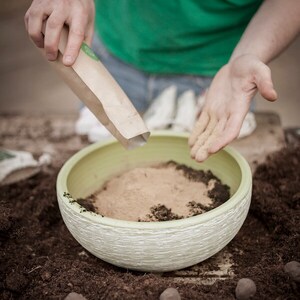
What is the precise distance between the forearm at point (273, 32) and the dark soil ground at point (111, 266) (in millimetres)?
310

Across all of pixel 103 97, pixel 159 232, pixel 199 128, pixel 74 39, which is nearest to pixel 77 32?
pixel 74 39

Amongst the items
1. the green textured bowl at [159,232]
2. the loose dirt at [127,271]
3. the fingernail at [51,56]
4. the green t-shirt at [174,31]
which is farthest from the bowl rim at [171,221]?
the green t-shirt at [174,31]

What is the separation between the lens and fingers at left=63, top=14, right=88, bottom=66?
3.21ft

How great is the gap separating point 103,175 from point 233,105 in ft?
1.19

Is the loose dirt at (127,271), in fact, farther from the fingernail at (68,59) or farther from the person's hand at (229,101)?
the fingernail at (68,59)

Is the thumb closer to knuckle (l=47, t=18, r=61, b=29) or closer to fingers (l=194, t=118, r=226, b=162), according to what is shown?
fingers (l=194, t=118, r=226, b=162)

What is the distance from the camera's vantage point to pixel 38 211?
1.16 meters

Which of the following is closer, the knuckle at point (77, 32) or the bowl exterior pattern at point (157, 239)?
the bowl exterior pattern at point (157, 239)

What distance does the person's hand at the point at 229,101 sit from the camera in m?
1.00

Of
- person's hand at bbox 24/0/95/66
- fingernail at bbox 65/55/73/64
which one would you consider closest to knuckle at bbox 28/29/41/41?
person's hand at bbox 24/0/95/66

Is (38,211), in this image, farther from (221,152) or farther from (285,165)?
(285,165)

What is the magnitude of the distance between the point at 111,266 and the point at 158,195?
0.18 metres

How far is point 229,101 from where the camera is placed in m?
1.09

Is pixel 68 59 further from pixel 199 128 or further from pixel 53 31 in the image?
pixel 199 128
